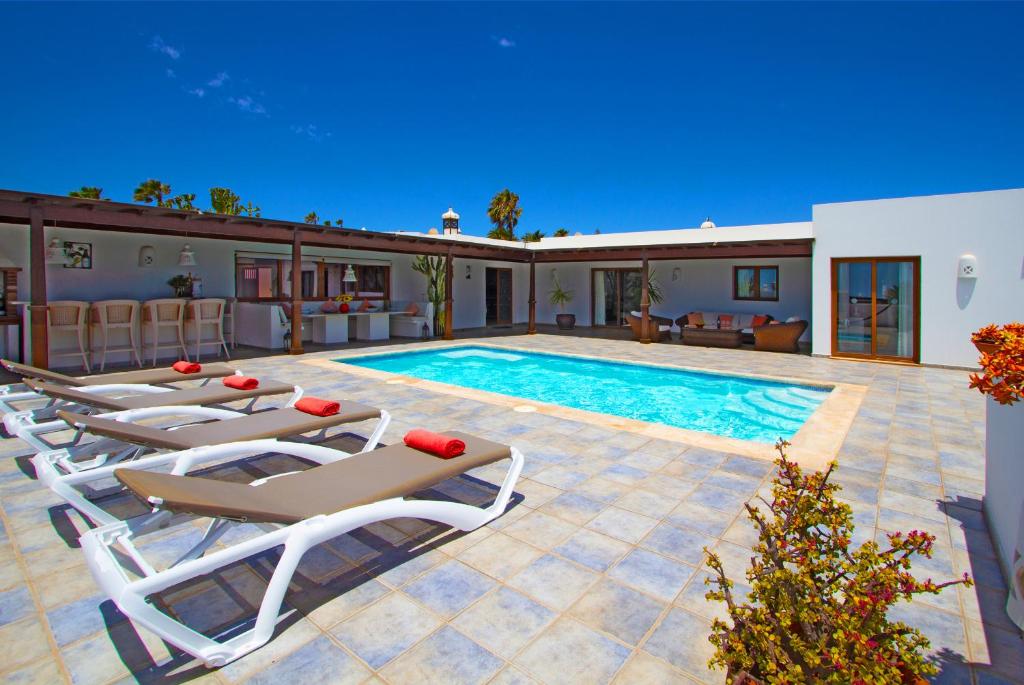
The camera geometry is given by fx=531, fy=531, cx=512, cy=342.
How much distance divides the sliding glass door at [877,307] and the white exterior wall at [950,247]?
0.20 metres

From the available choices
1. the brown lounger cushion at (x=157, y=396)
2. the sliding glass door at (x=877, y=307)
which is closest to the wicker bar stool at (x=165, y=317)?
the brown lounger cushion at (x=157, y=396)

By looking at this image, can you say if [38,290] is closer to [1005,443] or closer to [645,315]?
[1005,443]

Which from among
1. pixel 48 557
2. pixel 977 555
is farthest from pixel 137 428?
pixel 977 555

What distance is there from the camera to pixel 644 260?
14.6 metres

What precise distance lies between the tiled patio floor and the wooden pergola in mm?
4467

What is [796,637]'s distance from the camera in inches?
58.8

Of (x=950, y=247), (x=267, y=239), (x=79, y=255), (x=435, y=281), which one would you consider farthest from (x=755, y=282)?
(x=79, y=255)

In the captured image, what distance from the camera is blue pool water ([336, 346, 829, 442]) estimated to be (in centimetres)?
742

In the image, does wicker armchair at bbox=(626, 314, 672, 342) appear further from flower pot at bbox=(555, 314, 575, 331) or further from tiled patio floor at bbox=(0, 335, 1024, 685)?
tiled patio floor at bbox=(0, 335, 1024, 685)

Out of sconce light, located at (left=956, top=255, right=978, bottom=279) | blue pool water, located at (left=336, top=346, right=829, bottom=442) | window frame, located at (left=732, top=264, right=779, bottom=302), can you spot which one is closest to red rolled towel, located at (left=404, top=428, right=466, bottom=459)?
blue pool water, located at (left=336, top=346, right=829, bottom=442)

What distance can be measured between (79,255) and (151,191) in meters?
27.4

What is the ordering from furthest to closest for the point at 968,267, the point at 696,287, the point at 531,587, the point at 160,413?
the point at 696,287 < the point at 968,267 < the point at 160,413 < the point at 531,587

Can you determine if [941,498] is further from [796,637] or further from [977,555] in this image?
[796,637]

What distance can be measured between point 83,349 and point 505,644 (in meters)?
10.1
